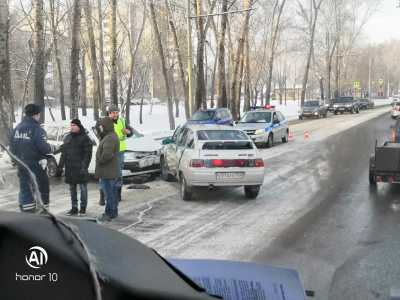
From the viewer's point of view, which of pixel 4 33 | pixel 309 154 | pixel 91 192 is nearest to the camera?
pixel 91 192

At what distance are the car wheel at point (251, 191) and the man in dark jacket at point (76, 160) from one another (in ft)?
10.9

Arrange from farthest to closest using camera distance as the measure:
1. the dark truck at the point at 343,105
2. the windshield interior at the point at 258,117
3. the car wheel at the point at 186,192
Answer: the dark truck at the point at 343,105, the windshield interior at the point at 258,117, the car wheel at the point at 186,192

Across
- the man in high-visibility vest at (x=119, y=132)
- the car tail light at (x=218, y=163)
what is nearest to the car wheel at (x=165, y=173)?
the man in high-visibility vest at (x=119, y=132)

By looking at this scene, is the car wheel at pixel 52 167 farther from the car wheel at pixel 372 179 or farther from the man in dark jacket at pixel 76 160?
the car wheel at pixel 372 179

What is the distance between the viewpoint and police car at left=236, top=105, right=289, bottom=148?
2119 centimetres

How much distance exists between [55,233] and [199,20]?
2745cm

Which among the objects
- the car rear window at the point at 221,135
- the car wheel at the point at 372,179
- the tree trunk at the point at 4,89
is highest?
the tree trunk at the point at 4,89

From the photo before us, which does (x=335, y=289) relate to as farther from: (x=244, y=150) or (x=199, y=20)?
(x=199, y=20)

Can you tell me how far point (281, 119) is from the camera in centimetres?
2358

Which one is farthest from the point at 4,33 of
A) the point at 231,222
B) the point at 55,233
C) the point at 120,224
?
the point at 55,233

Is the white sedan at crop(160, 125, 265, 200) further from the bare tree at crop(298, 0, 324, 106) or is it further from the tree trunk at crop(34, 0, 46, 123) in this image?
the bare tree at crop(298, 0, 324, 106)

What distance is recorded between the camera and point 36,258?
172 cm

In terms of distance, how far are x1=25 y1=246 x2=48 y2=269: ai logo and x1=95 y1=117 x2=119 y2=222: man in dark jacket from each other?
6.76 metres

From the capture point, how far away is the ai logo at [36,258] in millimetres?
1713
